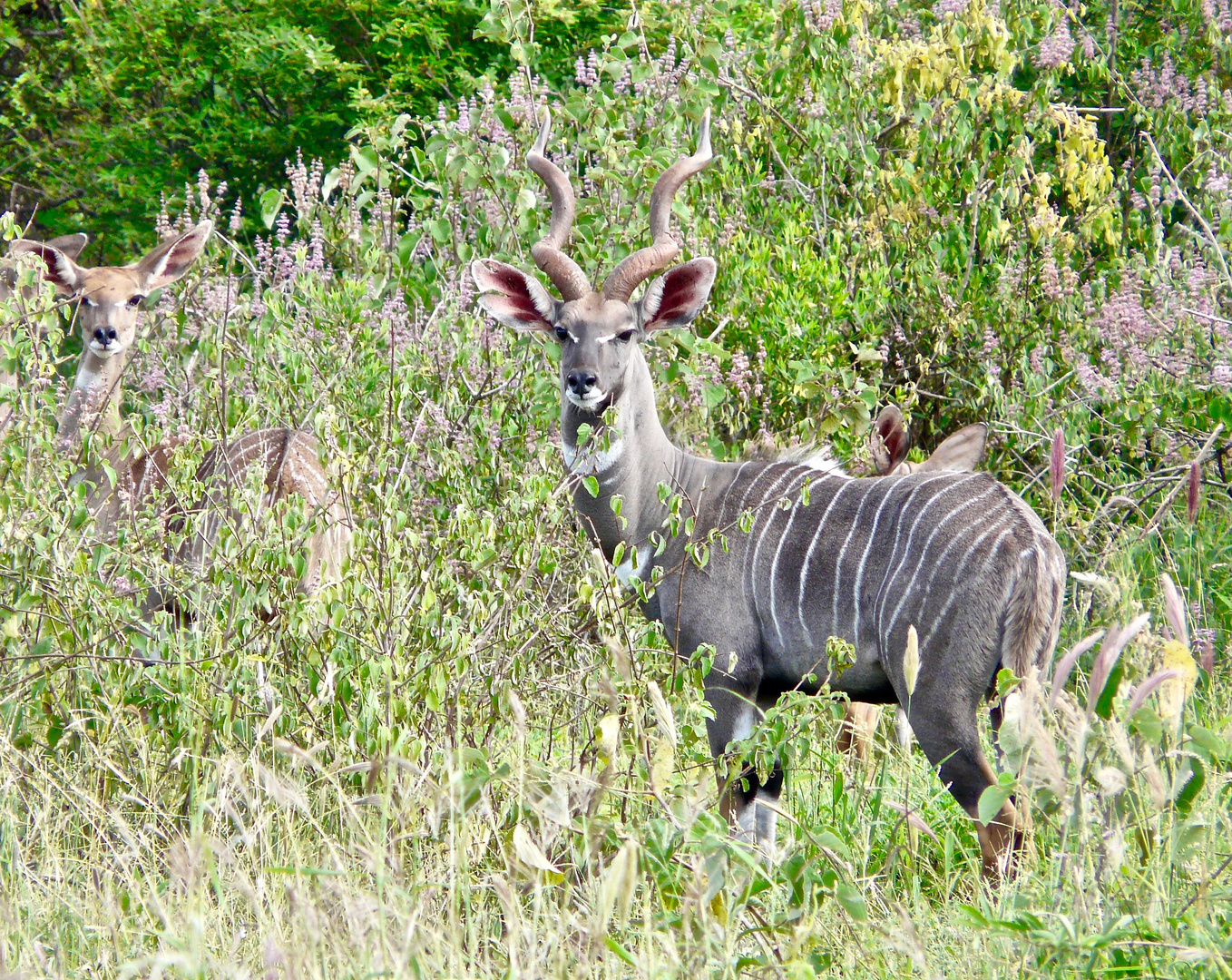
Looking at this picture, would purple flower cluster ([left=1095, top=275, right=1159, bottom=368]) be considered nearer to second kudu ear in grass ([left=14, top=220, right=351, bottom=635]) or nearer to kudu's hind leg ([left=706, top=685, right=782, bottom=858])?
kudu's hind leg ([left=706, top=685, right=782, bottom=858])

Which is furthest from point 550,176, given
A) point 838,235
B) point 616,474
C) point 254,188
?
point 254,188

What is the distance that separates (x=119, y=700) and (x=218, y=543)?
0.46 metres

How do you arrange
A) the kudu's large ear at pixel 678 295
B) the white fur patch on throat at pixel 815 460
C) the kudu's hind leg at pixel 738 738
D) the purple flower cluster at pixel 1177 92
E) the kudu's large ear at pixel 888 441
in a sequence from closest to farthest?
the kudu's hind leg at pixel 738 738 → the kudu's large ear at pixel 678 295 → the white fur patch on throat at pixel 815 460 → the kudu's large ear at pixel 888 441 → the purple flower cluster at pixel 1177 92

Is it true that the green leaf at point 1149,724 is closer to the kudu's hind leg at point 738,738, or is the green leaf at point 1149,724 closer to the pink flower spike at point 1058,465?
the pink flower spike at point 1058,465

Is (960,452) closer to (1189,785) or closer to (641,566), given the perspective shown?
(641,566)

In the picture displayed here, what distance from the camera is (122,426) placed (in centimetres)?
384

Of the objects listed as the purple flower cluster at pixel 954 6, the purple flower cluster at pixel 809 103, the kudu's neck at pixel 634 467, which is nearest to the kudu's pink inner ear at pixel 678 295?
the kudu's neck at pixel 634 467

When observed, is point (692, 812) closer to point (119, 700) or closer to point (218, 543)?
point (218, 543)

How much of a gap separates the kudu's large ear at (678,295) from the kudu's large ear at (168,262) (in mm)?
2095

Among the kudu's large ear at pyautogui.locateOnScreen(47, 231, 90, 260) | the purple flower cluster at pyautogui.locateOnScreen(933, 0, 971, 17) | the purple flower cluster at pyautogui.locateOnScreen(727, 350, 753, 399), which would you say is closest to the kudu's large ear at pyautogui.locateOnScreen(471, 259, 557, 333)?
the purple flower cluster at pyautogui.locateOnScreen(727, 350, 753, 399)

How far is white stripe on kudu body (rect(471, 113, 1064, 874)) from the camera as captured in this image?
3268 millimetres

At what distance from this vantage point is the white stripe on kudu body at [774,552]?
10.7ft

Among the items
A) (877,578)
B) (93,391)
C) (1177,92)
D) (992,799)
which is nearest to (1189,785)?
(992,799)

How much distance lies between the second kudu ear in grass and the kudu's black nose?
0.71 meters
